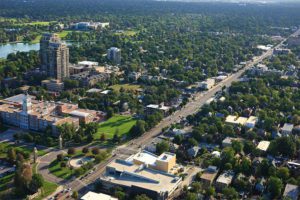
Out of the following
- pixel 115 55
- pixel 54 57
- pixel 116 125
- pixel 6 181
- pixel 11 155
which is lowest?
pixel 6 181

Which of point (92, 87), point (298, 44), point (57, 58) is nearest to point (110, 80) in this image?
point (92, 87)

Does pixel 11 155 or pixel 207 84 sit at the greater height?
pixel 207 84

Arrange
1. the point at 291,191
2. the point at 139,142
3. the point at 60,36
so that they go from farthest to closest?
the point at 60,36 < the point at 139,142 < the point at 291,191

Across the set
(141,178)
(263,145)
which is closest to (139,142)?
(141,178)

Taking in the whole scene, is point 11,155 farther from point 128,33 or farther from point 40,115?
point 128,33

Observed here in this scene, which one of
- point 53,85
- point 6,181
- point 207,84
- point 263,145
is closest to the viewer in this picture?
point 6,181

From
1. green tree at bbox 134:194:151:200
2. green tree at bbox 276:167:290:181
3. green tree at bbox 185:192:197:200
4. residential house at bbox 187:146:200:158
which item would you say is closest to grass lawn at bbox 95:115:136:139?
residential house at bbox 187:146:200:158

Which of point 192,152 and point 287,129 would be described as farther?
point 287,129
